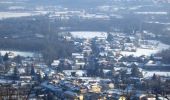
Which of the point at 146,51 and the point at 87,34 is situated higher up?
the point at 87,34

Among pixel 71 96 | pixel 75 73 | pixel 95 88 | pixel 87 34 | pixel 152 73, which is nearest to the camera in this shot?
pixel 71 96

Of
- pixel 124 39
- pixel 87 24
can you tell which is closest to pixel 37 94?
pixel 124 39

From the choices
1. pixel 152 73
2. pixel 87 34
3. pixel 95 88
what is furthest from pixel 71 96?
pixel 87 34

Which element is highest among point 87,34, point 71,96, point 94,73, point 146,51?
point 87,34

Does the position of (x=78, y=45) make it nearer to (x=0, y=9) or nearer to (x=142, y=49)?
(x=142, y=49)

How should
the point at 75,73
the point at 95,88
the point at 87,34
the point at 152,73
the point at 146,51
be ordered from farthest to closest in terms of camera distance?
the point at 87,34
the point at 146,51
the point at 152,73
the point at 75,73
the point at 95,88

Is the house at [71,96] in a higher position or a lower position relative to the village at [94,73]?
lower

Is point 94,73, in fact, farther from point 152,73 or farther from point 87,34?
point 87,34

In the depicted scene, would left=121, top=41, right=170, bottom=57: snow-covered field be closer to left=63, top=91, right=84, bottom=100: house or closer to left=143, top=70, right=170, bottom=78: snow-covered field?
left=143, top=70, right=170, bottom=78: snow-covered field

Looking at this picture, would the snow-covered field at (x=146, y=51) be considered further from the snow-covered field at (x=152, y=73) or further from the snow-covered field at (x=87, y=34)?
the snow-covered field at (x=87, y=34)

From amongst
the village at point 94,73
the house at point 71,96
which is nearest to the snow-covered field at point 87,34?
the village at point 94,73
